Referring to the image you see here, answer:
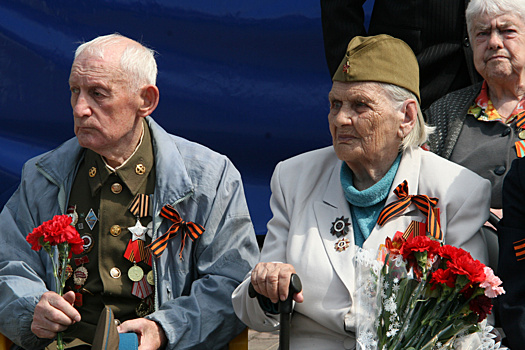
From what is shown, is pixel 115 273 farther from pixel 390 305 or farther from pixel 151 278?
pixel 390 305

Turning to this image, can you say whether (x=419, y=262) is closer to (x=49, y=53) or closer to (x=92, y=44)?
(x=92, y=44)

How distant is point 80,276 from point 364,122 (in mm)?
1353

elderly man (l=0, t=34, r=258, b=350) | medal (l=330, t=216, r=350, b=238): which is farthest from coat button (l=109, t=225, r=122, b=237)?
medal (l=330, t=216, r=350, b=238)

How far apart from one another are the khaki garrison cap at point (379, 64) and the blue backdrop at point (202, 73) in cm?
239

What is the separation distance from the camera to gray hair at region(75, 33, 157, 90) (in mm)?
3514

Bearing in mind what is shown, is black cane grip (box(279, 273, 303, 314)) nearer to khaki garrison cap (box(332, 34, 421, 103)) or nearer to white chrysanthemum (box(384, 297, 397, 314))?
white chrysanthemum (box(384, 297, 397, 314))

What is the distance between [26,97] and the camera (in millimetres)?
5387

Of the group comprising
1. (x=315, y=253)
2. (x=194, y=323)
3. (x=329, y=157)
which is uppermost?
(x=329, y=157)

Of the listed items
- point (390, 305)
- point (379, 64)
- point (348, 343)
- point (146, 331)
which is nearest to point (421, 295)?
point (390, 305)

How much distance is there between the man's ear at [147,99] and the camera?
3.60 m

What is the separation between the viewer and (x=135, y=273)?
135 inches

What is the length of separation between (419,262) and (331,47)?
2.23 meters

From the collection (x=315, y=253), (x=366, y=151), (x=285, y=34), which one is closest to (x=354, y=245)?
(x=315, y=253)

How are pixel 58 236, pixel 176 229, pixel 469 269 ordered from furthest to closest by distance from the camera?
pixel 176 229
pixel 58 236
pixel 469 269
